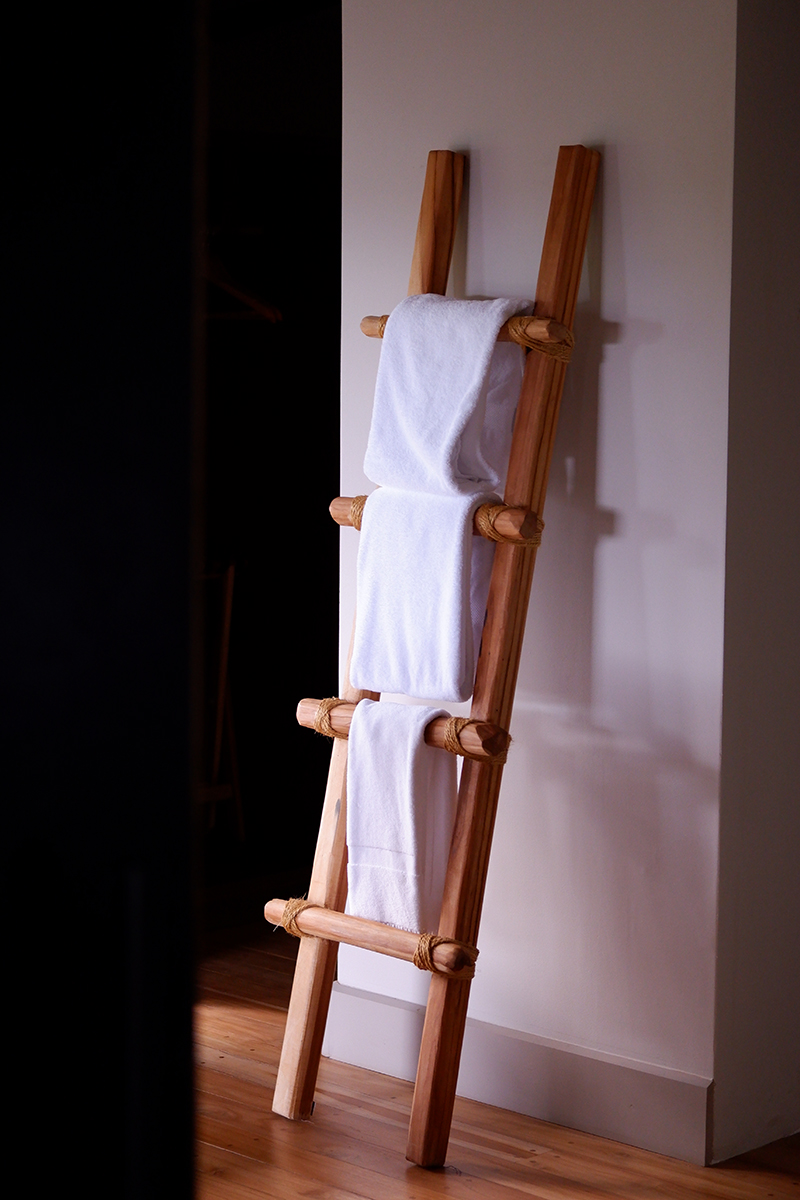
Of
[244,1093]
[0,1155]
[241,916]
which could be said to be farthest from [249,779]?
[0,1155]

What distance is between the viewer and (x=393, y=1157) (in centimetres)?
180

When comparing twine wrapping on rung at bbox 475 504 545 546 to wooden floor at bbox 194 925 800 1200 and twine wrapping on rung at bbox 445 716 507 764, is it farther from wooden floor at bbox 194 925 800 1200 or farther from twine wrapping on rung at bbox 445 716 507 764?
wooden floor at bbox 194 925 800 1200

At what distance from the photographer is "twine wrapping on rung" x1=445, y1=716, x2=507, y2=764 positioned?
1771mm

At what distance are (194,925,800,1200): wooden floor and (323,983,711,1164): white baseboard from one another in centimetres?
2

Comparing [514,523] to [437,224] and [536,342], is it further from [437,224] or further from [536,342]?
[437,224]

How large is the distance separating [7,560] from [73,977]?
62mm

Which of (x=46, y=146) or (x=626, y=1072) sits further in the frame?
(x=626, y=1072)

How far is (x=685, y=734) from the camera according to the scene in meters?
1.83

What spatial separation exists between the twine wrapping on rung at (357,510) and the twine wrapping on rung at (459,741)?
15.4 inches

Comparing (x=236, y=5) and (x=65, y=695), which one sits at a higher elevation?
(x=236, y=5)

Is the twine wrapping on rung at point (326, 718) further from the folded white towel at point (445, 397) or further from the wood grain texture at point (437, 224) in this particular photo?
the wood grain texture at point (437, 224)

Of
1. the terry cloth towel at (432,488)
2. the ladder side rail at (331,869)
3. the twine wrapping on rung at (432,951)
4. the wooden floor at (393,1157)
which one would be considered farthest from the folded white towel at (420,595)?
the wooden floor at (393,1157)

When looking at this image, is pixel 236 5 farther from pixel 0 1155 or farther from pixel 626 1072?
pixel 0 1155

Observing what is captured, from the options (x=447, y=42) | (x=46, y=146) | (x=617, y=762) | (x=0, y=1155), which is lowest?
(x=617, y=762)
